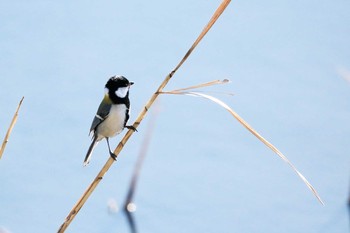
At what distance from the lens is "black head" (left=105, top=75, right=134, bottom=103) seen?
2.52m

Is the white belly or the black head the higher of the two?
the black head

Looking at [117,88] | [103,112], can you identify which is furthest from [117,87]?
[103,112]

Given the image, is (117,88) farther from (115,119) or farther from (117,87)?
(115,119)

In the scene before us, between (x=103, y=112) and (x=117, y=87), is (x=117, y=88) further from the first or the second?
(x=103, y=112)

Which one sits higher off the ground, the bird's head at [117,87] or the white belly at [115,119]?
the bird's head at [117,87]

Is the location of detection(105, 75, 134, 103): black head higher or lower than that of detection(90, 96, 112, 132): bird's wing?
higher

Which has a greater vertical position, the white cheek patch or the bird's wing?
the white cheek patch

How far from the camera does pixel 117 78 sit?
2516 millimetres

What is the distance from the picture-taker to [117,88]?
254cm

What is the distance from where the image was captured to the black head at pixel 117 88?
2.52 metres

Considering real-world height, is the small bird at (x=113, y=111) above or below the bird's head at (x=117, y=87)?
below

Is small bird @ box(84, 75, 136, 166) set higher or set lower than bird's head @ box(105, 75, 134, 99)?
lower

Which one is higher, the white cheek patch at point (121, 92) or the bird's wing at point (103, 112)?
the white cheek patch at point (121, 92)

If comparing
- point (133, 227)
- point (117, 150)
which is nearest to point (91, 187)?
point (117, 150)
